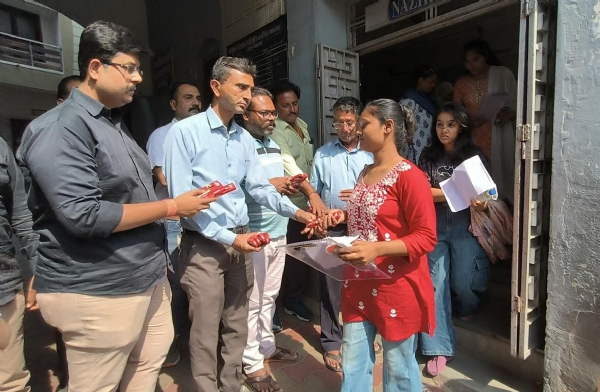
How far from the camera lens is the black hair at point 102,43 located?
1438mm

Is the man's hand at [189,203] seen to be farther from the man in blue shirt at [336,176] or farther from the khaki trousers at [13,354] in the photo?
the man in blue shirt at [336,176]

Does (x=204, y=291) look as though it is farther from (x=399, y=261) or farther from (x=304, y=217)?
(x=399, y=261)

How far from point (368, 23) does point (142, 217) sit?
3067mm

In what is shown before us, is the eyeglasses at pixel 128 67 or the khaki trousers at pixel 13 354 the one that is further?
the khaki trousers at pixel 13 354

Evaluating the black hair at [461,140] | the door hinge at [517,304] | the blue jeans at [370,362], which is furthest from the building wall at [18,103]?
the door hinge at [517,304]

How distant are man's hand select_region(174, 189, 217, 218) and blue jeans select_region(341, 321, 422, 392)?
37.6 inches

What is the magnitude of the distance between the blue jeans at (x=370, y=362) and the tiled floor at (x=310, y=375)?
77 centimetres

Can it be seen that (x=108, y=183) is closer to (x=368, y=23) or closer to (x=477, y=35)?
(x=368, y=23)

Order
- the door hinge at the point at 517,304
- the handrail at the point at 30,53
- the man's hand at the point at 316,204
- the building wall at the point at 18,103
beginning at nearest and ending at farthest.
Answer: the door hinge at the point at 517,304 → the man's hand at the point at 316,204 → the building wall at the point at 18,103 → the handrail at the point at 30,53

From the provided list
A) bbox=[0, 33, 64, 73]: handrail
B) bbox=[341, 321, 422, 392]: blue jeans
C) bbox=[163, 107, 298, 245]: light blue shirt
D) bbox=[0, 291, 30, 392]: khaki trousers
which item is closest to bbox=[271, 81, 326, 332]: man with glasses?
bbox=[163, 107, 298, 245]: light blue shirt

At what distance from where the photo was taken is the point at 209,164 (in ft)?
6.46

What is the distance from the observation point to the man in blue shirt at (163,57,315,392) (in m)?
1.89

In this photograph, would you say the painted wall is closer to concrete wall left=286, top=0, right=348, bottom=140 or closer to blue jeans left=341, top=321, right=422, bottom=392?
concrete wall left=286, top=0, right=348, bottom=140

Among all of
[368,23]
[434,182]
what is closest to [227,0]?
[368,23]
